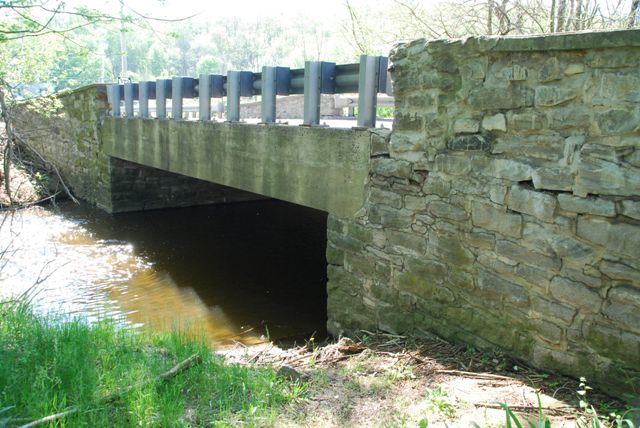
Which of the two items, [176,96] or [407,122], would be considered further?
[176,96]

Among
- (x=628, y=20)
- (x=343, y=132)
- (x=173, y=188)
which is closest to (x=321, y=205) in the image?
(x=343, y=132)

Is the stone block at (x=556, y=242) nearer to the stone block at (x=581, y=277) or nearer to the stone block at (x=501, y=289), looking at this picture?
the stone block at (x=581, y=277)

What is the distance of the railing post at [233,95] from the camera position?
6637mm

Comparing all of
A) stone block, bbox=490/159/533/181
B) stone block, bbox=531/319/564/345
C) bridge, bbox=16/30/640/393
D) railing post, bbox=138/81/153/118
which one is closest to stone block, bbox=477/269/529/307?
bridge, bbox=16/30/640/393

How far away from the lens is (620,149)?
10.2 ft

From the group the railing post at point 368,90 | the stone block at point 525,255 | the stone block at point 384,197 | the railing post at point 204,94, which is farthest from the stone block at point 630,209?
the railing post at point 204,94

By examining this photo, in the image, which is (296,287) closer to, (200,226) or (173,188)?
(200,226)

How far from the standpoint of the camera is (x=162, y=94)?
8.81 meters

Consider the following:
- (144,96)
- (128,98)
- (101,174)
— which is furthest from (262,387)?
(101,174)

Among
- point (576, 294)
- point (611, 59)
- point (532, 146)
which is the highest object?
point (611, 59)

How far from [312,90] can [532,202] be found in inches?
104

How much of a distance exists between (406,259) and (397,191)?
583mm

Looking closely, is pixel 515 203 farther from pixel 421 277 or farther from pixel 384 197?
pixel 384 197

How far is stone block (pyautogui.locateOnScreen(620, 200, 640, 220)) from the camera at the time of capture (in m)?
3.03
